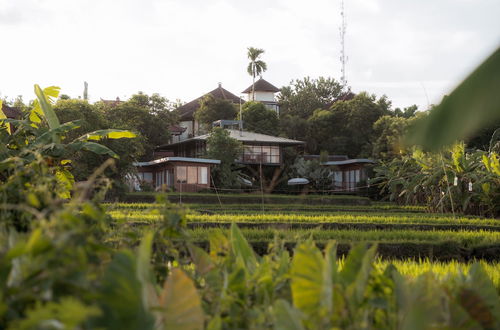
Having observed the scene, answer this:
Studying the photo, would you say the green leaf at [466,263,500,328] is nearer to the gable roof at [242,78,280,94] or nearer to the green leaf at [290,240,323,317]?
the green leaf at [290,240,323,317]

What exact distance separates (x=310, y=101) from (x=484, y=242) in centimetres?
5206

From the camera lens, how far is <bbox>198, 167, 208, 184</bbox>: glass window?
3791 cm

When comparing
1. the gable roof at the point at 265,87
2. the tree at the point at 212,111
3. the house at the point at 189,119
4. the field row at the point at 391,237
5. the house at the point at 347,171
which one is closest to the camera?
the field row at the point at 391,237

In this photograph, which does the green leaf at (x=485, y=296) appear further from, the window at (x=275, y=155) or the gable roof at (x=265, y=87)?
the gable roof at (x=265, y=87)

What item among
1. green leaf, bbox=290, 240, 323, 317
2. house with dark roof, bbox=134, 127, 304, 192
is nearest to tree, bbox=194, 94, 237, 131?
house with dark roof, bbox=134, 127, 304, 192

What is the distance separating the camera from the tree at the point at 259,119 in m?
49.2

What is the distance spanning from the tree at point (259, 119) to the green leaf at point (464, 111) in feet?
154

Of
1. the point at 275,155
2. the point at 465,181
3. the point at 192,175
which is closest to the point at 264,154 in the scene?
the point at 275,155

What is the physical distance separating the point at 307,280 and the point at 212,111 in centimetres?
5016

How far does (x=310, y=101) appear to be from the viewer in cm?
5984

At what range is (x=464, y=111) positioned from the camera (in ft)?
6.25

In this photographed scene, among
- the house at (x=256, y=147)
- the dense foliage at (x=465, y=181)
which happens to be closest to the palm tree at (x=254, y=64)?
the house at (x=256, y=147)

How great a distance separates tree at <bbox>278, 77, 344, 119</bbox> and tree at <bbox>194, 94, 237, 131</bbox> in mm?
9019

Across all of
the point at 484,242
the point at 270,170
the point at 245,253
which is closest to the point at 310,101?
the point at 270,170
